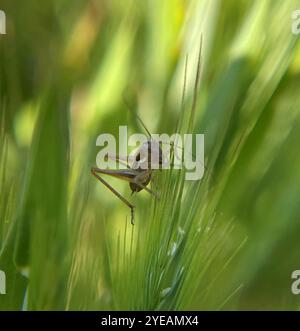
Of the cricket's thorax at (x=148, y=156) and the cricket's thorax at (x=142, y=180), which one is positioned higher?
the cricket's thorax at (x=148, y=156)

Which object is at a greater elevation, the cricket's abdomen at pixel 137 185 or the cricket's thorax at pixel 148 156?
the cricket's thorax at pixel 148 156

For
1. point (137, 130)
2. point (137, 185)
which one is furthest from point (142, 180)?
point (137, 130)

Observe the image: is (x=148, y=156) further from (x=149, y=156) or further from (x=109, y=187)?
(x=109, y=187)

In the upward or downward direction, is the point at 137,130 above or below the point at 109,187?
above

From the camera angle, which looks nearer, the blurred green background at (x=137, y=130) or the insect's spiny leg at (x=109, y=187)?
the blurred green background at (x=137, y=130)
